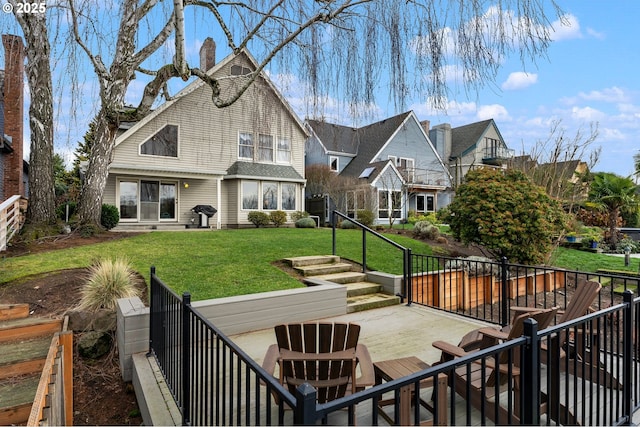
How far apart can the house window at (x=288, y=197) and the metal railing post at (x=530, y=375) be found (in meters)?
16.6

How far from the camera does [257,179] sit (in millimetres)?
17188

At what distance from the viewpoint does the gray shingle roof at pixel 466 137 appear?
93.1ft

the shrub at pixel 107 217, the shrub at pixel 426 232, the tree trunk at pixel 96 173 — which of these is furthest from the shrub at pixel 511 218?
the shrub at pixel 107 217

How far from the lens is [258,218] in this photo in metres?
16.4

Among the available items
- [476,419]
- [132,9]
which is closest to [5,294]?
[132,9]

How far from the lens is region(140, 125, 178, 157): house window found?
49.8 feet

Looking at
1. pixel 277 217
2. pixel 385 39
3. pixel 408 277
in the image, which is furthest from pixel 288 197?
pixel 385 39

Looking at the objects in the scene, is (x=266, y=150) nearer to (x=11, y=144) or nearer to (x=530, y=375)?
(x=11, y=144)

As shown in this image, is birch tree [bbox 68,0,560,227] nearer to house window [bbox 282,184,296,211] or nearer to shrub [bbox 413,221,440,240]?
shrub [bbox 413,221,440,240]

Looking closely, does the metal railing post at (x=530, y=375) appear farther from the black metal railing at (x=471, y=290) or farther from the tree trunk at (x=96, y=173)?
the tree trunk at (x=96, y=173)


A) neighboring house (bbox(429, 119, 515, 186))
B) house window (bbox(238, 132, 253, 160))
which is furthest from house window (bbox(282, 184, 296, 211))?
neighboring house (bbox(429, 119, 515, 186))

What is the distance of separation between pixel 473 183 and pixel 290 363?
8.19m

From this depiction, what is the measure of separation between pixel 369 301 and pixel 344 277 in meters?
0.90

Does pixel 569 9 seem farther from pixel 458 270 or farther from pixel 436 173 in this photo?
pixel 436 173
